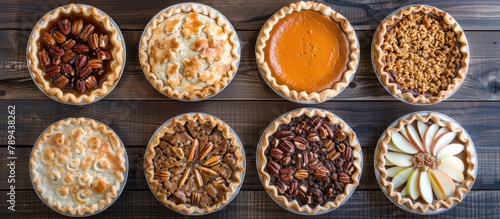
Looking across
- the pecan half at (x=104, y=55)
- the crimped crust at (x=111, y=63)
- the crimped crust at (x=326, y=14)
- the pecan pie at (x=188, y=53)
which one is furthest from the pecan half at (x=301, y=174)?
the pecan half at (x=104, y=55)

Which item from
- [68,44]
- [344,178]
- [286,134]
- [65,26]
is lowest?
[344,178]

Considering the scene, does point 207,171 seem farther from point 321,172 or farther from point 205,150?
point 321,172

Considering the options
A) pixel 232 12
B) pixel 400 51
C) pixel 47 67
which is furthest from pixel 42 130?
pixel 400 51

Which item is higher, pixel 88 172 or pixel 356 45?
pixel 356 45

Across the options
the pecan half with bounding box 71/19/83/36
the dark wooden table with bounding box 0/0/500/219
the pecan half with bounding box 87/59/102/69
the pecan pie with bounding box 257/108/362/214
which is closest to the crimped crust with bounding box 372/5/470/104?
the dark wooden table with bounding box 0/0/500/219

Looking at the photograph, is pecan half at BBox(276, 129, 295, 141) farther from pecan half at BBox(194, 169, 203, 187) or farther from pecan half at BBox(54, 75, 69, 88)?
pecan half at BBox(54, 75, 69, 88)

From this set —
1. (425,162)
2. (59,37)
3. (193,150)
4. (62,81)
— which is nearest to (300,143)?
(193,150)

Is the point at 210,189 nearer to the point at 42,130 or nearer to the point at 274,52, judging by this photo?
the point at 274,52
